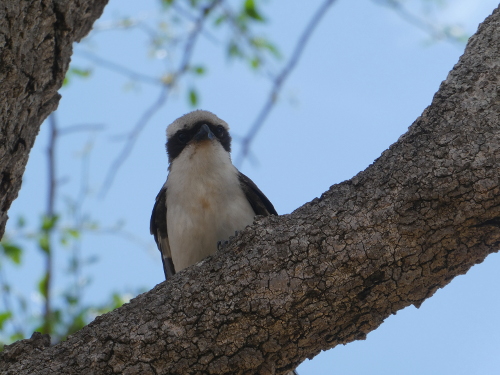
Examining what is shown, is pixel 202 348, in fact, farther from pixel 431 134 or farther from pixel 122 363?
pixel 431 134

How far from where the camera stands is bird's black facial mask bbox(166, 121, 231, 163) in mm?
5707

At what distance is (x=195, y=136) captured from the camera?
18.8ft

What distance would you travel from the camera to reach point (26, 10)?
3.40 meters

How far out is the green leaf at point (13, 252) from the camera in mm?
6695

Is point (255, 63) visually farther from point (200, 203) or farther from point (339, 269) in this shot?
point (339, 269)

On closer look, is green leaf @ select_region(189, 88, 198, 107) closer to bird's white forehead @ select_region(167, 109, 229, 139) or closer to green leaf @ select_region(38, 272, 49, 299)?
bird's white forehead @ select_region(167, 109, 229, 139)

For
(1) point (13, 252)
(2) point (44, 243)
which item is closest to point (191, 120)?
(2) point (44, 243)

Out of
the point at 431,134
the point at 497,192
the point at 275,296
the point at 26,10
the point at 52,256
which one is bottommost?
the point at 497,192

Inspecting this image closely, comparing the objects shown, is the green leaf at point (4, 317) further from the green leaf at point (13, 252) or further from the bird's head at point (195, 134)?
the bird's head at point (195, 134)

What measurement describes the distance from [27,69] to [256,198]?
2322 millimetres

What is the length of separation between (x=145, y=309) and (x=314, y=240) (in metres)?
0.89

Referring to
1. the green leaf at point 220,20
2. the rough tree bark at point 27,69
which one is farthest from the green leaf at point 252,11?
the rough tree bark at point 27,69

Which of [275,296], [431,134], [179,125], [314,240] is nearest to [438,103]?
[431,134]

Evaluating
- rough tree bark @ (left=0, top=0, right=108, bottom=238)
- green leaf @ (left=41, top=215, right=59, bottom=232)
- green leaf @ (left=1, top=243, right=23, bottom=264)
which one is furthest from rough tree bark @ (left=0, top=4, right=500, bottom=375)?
green leaf @ (left=1, top=243, right=23, bottom=264)
